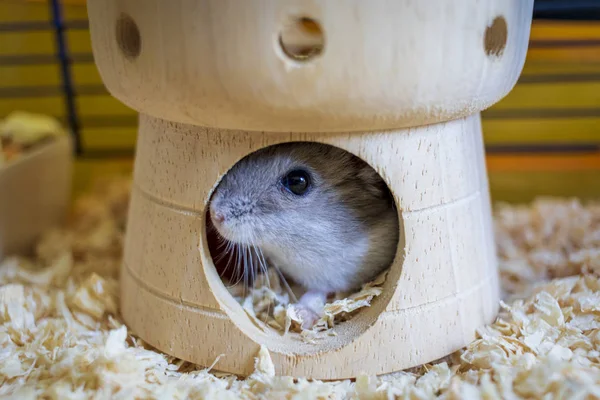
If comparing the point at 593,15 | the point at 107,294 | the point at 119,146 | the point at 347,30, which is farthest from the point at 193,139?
the point at 119,146

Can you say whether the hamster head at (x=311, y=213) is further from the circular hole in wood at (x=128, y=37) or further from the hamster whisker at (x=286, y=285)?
the circular hole in wood at (x=128, y=37)

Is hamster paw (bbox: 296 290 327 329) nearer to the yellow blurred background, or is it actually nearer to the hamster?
the hamster

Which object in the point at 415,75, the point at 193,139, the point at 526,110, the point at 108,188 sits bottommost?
the point at 108,188

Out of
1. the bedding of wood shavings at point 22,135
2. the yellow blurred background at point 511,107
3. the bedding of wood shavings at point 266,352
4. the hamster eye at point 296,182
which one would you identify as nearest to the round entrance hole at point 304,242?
the hamster eye at point 296,182

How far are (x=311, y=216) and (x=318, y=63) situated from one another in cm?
51

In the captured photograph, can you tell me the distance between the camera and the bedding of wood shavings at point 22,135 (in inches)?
96.5

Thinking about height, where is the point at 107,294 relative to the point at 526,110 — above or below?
below

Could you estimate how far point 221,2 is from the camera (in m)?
1.22

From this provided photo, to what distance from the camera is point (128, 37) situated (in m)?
1.44

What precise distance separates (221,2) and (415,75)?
1.34ft

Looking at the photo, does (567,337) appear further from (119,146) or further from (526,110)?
(119,146)

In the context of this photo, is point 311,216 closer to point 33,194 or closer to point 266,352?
point 266,352

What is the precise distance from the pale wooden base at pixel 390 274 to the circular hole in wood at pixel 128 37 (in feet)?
0.63

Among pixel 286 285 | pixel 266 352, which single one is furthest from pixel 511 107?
pixel 266 352
